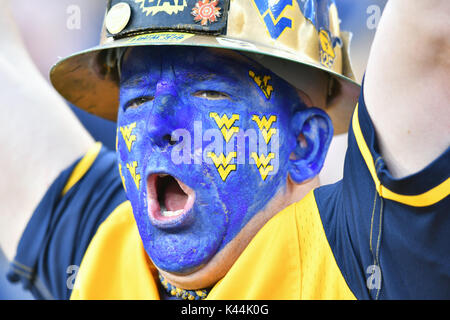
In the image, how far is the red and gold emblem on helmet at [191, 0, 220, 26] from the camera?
130cm

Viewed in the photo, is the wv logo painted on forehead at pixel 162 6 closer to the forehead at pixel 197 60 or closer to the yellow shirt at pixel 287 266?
the forehead at pixel 197 60

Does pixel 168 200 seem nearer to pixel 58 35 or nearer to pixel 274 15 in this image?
pixel 274 15

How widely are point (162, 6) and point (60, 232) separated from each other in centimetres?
86

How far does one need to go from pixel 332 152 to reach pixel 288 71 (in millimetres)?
779

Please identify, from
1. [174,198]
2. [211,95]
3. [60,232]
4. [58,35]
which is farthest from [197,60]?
[58,35]

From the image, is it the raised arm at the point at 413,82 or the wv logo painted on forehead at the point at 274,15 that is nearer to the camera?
the raised arm at the point at 413,82

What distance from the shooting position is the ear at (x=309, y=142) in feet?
4.64

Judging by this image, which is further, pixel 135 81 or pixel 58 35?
pixel 58 35

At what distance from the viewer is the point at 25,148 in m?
1.86

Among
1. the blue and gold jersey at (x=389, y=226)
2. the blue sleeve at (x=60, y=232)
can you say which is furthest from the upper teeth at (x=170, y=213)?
the blue sleeve at (x=60, y=232)

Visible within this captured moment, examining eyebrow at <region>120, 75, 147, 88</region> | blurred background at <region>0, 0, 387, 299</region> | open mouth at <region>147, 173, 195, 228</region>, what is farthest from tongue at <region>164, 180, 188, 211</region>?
blurred background at <region>0, 0, 387, 299</region>

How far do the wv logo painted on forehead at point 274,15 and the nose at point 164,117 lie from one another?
28cm

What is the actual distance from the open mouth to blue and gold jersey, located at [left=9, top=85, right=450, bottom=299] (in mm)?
174

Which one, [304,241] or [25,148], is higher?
[25,148]
